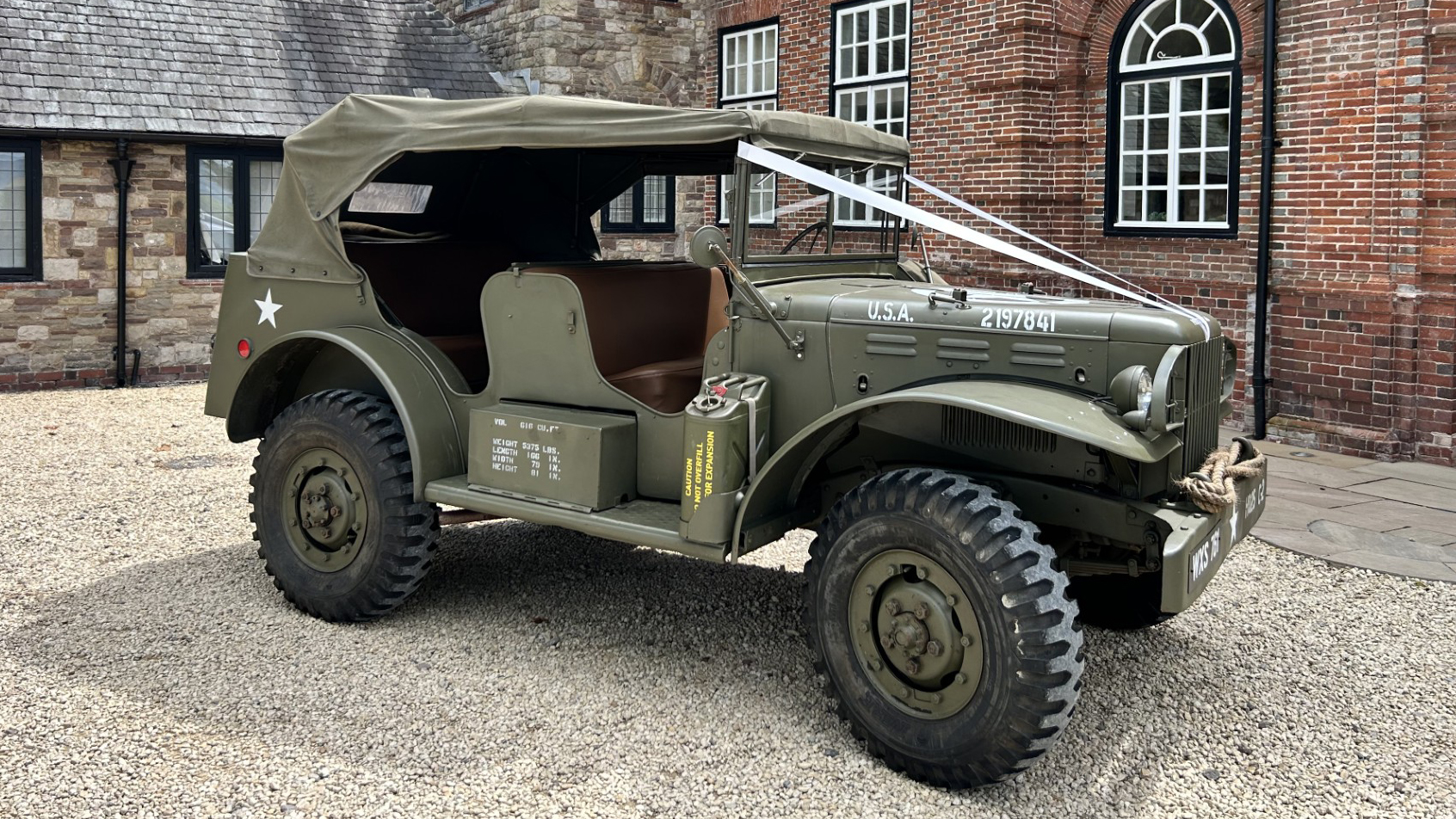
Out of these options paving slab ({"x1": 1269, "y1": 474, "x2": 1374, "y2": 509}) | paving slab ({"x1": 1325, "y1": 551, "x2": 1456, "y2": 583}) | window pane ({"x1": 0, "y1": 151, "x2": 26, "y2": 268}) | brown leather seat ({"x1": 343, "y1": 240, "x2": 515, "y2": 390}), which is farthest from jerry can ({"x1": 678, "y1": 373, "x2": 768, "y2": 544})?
window pane ({"x1": 0, "y1": 151, "x2": 26, "y2": 268})

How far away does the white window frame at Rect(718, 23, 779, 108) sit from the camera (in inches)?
575

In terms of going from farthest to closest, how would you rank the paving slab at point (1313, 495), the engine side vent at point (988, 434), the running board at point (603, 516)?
the paving slab at point (1313, 495)
the running board at point (603, 516)
the engine side vent at point (988, 434)

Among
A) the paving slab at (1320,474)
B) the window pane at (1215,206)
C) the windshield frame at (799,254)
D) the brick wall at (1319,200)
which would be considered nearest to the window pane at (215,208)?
the brick wall at (1319,200)

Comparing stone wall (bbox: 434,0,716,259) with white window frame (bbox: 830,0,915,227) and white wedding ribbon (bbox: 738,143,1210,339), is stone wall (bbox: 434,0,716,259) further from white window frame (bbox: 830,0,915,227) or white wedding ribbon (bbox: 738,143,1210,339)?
white wedding ribbon (bbox: 738,143,1210,339)

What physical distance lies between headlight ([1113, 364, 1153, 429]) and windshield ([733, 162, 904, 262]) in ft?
4.38

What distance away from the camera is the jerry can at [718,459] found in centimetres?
440

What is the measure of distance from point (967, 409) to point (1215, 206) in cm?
732

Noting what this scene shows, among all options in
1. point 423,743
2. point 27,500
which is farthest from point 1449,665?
point 27,500

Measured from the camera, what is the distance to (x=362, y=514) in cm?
530

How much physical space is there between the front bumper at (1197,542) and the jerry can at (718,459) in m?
1.37

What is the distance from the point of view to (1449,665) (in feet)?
16.5

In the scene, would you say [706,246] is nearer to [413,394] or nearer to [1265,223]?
[413,394]

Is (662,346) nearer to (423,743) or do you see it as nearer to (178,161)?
(423,743)

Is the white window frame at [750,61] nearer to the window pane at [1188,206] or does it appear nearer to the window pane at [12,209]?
the window pane at [1188,206]
